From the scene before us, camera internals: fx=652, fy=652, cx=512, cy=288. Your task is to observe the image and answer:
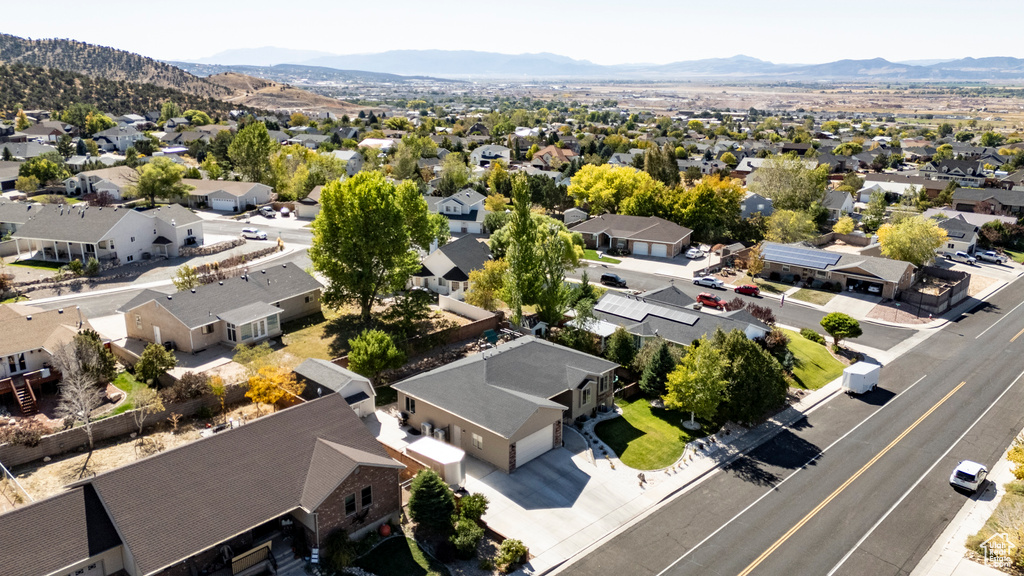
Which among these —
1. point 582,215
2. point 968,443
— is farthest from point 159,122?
point 968,443

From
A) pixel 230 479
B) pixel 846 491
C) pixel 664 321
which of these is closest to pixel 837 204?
pixel 664 321

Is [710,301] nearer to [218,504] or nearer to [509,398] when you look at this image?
[509,398]

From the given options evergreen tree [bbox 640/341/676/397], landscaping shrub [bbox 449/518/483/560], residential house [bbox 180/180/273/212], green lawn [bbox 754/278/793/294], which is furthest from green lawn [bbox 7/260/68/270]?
green lawn [bbox 754/278/793/294]

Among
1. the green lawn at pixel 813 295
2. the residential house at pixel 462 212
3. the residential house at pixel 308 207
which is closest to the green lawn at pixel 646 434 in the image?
the green lawn at pixel 813 295

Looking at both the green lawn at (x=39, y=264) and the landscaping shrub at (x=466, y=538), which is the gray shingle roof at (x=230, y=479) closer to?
the landscaping shrub at (x=466, y=538)

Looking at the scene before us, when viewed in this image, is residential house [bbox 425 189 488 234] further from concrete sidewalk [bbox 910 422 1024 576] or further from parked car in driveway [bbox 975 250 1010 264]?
concrete sidewalk [bbox 910 422 1024 576]
